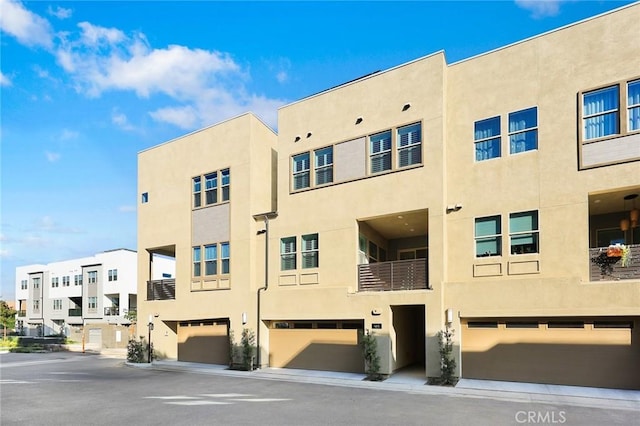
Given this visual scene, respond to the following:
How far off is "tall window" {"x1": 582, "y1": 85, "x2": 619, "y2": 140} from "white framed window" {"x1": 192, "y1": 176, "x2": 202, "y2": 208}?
15.4 meters

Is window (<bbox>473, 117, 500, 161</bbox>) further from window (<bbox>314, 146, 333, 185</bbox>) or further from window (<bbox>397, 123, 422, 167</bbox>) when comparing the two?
window (<bbox>314, 146, 333, 185</bbox>)

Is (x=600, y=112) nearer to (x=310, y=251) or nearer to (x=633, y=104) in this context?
(x=633, y=104)

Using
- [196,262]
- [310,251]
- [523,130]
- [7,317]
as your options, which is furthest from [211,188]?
[7,317]

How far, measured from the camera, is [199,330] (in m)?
20.2

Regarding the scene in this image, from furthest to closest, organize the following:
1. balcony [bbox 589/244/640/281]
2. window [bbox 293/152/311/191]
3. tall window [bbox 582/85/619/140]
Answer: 1. window [bbox 293/152/311/191]
2. tall window [bbox 582/85/619/140]
3. balcony [bbox 589/244/640/281]

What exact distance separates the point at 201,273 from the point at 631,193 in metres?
16.3

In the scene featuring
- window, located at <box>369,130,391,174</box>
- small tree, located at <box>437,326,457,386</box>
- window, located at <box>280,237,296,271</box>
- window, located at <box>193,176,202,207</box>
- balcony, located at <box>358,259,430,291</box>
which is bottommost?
small tree, located at <box>437,326,457,386</box>

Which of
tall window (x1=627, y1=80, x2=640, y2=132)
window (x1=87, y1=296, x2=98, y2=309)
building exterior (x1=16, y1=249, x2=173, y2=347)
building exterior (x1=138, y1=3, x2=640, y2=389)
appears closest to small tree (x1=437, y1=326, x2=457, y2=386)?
building exterior (x1=138, y1=3, x2=640, y2=389)

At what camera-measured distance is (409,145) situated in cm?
1536

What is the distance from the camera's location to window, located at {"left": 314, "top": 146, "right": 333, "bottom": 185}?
56.5 ft

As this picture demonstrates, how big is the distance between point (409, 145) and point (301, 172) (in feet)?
15.4

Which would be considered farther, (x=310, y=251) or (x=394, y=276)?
(x=310, y=251)

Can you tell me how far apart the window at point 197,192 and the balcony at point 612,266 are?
15.6m

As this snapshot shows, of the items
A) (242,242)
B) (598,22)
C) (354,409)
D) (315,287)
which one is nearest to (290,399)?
(354,409)
